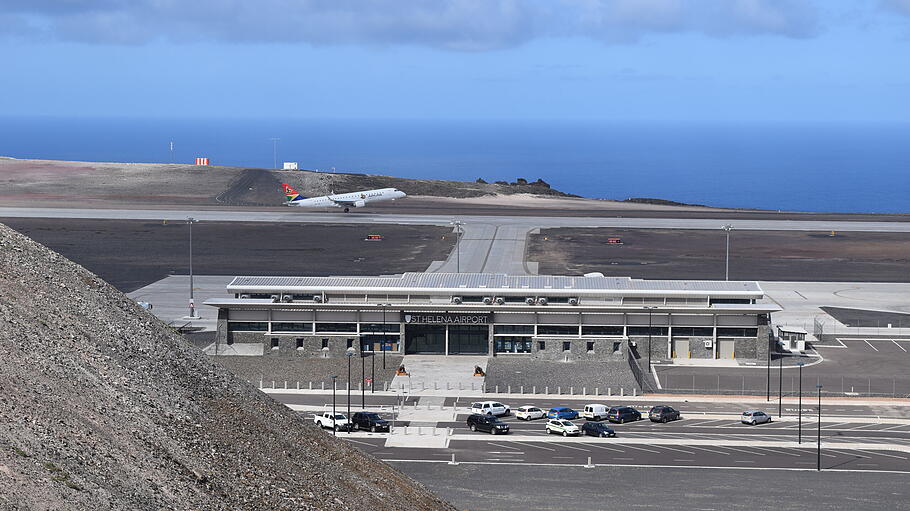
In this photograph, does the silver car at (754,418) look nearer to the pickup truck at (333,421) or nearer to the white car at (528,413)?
the white car at (528,413)

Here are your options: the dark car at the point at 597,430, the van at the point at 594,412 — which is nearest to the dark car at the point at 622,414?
the van at the point at 594,412

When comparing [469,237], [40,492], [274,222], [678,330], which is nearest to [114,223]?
[274,222]

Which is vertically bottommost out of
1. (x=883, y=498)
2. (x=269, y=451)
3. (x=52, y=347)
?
(x=883, y=498)

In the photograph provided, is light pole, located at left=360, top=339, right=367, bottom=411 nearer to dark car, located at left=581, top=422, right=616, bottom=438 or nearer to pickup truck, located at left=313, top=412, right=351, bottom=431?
pickup truck, located at left=313, top=412, right=351, bottom=431

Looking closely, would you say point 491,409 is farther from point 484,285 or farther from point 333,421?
point 484,285

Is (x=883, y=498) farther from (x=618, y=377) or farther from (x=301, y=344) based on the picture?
(x=301, y=344)

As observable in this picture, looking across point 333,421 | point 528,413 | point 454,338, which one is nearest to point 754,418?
point 528,413
